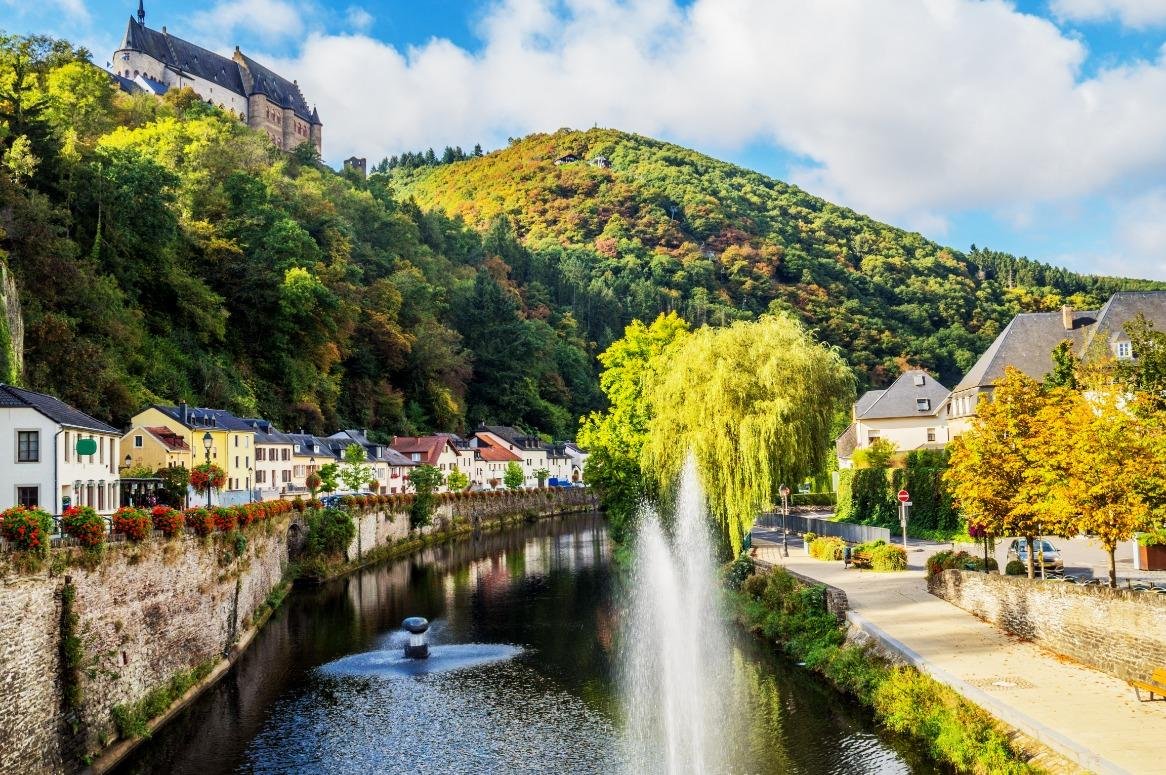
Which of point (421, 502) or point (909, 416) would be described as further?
point (421, 502)

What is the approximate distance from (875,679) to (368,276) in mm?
93562

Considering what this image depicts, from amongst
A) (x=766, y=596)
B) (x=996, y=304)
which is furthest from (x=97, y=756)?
(x=996, y=304)

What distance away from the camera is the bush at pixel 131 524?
68.1 ft

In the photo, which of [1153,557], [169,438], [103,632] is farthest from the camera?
[169,438]

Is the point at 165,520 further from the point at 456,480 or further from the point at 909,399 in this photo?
the point at 456,480

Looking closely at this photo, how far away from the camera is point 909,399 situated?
69000 mm

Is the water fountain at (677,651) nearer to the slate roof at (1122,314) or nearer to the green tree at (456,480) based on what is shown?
the slate roof at (1122,314)

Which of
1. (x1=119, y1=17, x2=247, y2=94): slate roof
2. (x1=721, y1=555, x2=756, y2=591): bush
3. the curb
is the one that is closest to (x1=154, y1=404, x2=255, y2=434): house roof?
(x1=721, y1=555, x2=756, y2=591): bush

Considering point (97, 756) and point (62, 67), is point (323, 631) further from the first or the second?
point (62, 67)

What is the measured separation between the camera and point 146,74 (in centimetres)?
12938

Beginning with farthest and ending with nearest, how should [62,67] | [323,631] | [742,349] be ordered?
[62,67] → [742,349] → [323,631]

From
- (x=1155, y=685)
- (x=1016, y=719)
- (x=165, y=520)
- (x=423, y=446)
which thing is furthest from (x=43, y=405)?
(x=423, y=446)

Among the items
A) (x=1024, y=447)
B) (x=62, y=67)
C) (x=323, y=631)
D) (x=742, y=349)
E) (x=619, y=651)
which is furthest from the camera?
(x=62, y=67)

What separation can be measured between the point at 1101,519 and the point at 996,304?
132 m
